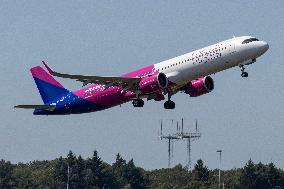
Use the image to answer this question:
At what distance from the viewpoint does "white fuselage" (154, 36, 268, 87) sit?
11388cm

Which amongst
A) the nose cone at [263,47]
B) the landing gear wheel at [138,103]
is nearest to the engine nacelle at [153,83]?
the landing gear wheel at [138,103]

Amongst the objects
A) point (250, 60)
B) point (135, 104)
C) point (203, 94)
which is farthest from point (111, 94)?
point (250, 60)

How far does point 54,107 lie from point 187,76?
23.4m

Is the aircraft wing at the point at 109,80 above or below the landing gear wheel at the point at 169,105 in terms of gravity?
above

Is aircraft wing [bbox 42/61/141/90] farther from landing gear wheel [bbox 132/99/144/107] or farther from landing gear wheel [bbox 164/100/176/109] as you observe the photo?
landing gear wheel [bbox 164/100/176/109]

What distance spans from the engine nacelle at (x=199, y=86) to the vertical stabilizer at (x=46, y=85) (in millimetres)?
19092

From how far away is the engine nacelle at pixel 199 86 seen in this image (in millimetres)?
123750

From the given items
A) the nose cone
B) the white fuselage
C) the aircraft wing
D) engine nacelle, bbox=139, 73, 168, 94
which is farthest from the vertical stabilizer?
the nose cone

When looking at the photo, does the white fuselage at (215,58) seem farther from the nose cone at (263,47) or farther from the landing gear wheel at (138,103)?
the landing gear wheel at (138,103)

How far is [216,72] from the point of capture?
380 ft

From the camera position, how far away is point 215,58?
11425 cm

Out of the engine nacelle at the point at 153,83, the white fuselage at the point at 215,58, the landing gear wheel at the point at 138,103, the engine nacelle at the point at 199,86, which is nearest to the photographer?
the white fuselage at the point at 215,58

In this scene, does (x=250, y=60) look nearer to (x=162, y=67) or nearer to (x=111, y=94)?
(x=162, y=67)

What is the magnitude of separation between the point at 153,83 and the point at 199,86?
8558 mm
